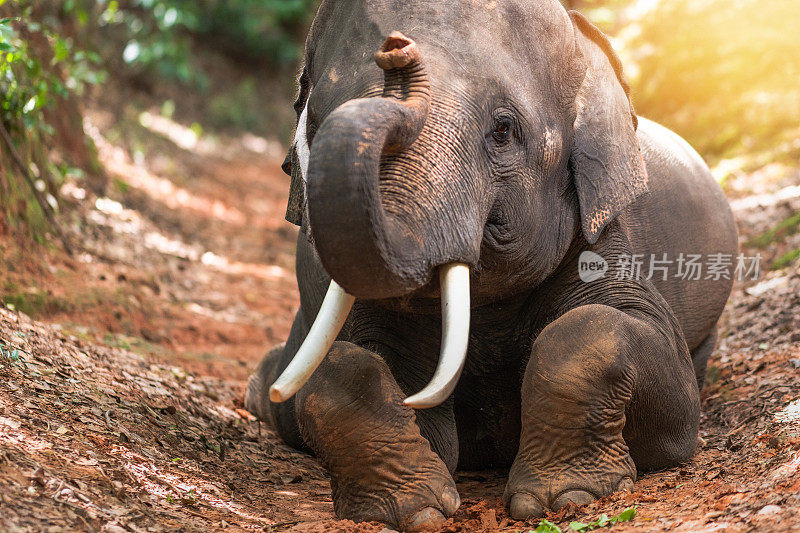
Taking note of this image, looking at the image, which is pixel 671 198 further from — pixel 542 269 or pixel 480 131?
pixel 480 131

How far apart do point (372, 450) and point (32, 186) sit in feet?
12.3

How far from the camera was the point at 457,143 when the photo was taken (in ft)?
10.8

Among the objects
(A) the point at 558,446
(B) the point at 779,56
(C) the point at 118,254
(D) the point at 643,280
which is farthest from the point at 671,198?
(B) the point at 779,56

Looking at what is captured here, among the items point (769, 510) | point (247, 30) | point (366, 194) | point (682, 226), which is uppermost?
point (247, 30)

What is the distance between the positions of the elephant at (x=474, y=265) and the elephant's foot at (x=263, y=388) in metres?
1.09

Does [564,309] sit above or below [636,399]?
above

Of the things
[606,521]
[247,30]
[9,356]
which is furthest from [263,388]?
[247,30]

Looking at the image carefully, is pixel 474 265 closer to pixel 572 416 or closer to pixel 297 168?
pixel 572 416

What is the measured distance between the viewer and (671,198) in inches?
195

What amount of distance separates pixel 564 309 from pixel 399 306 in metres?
0.78

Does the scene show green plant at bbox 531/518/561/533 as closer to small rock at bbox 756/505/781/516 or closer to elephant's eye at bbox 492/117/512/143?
small rock at bbox 756/505/781/516

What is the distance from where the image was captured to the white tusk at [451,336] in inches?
116

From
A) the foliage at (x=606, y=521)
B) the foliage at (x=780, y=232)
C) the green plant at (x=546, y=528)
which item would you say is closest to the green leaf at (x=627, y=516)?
the foliage at (x=606, y=521)

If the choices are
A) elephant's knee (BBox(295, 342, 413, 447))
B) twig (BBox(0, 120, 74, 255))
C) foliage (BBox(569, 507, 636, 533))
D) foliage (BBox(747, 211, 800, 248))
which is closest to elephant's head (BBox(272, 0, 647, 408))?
elephant's knee (BBox(295, 342, 413, 447))
